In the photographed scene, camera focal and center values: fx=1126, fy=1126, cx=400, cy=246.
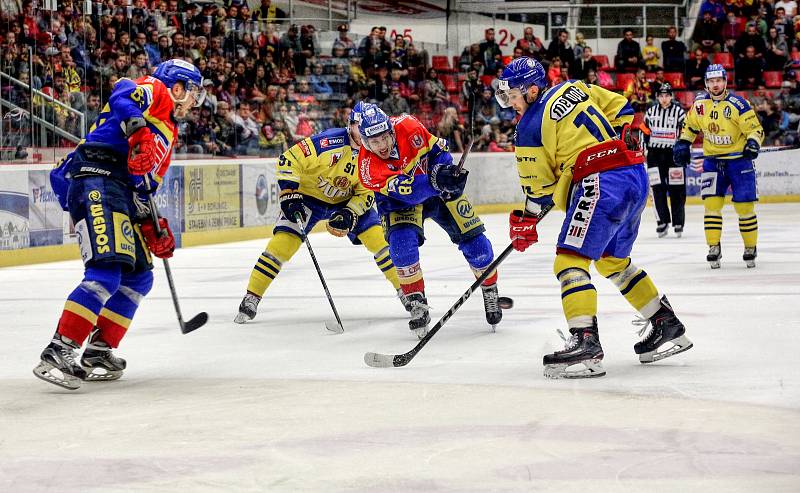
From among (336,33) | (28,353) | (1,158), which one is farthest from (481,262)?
(336,33)

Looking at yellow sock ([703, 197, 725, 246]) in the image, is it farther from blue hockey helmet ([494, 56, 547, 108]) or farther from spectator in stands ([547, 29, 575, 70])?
spectator in stands ([547, 29, 575, 70])

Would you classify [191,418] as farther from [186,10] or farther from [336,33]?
[336,33]

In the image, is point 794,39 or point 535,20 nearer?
point 794,39

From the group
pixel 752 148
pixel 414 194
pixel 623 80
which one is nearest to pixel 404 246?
pixel 414 194

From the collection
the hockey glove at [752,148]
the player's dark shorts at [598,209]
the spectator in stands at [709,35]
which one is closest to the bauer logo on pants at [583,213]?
the player's dark shorts at [598,209]

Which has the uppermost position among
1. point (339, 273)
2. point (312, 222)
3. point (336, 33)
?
point (336, 33)

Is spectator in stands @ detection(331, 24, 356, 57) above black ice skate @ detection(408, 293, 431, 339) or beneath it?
above

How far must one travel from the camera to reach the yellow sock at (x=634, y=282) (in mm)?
4457

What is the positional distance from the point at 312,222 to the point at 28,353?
1.96 meters

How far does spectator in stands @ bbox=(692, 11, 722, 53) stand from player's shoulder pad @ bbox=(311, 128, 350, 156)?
12894mm

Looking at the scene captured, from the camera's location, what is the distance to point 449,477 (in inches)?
108

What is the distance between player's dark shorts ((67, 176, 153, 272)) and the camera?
405cm

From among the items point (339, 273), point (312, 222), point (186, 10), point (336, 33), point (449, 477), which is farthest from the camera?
point (336, 33)

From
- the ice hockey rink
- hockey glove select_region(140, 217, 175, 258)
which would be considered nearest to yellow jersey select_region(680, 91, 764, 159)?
the ice hockey rink
